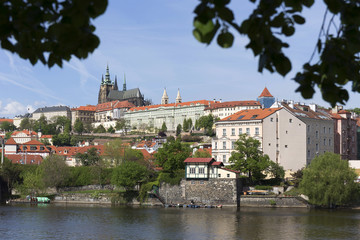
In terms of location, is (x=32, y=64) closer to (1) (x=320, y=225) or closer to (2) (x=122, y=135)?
(1) (x=320, y=225)

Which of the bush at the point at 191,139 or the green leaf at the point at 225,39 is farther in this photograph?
the bush at the point at 191,139

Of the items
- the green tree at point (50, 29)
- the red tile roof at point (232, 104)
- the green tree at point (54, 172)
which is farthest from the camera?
the red tile roof at point (232, 104)

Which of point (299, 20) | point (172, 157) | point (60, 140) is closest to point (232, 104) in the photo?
point (60, 140)

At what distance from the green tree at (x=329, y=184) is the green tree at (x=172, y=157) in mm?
15229

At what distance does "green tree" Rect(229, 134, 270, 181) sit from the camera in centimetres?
6109

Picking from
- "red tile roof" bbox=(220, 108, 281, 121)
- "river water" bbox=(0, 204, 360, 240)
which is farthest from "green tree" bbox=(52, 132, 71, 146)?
"river water" bbox=(0, 204, 360, 240)

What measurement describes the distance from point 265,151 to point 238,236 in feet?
110

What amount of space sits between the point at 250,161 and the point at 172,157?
9.31 m

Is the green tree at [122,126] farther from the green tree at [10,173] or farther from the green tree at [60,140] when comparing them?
the green tree at [10,173]

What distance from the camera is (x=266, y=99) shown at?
12512cm

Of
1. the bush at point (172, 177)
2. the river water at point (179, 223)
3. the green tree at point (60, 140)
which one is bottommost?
the river water at point (179, 223)

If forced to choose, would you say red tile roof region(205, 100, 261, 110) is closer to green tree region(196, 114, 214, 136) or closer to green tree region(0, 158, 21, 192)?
green tree region(196, 114, 214, 136)

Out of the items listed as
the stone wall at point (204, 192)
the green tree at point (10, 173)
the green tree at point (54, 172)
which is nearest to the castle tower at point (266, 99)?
the green tree at point (54, 172)

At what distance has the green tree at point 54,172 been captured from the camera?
6969cm
